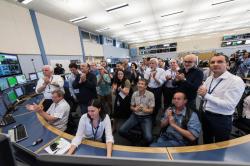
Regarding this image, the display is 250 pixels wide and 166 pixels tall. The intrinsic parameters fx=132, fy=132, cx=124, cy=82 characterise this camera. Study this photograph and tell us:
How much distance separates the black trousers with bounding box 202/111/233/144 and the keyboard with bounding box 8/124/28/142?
2.22 metres

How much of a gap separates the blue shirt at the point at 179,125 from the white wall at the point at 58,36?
5.65 meters

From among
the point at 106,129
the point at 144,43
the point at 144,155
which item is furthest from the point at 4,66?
the point at 144,43

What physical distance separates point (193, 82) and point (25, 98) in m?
3.84

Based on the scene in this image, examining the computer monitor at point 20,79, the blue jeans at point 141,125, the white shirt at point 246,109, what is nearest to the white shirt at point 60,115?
the blue jeans at point 141,125

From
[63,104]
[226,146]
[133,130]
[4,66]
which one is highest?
[4,66]

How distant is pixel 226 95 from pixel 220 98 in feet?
0.30

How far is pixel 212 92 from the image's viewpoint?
1.58 metres

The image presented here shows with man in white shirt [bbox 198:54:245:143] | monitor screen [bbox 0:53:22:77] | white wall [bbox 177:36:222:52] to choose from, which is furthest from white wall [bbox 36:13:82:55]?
white wall [bbox 177:36:222:52]

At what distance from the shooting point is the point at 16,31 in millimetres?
4285

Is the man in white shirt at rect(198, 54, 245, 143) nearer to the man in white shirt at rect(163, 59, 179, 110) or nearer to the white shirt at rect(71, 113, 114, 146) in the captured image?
the white shirt at rect(71, 113, 114, 146)

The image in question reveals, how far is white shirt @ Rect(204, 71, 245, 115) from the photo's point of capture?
4.51 ft

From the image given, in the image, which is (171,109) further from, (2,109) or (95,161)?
(2,109)

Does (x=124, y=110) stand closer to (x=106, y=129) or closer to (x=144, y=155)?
(x=106, y=129)

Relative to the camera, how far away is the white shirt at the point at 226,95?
1.38 metres
